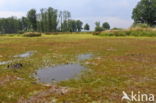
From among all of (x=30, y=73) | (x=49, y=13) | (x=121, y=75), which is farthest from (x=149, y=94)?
(x=49, y=13)

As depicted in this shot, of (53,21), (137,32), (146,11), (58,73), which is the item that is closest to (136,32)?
(137,32)

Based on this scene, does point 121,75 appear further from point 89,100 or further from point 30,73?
point 30,73

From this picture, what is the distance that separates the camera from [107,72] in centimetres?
1552

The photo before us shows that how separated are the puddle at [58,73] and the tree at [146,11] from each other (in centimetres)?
7955

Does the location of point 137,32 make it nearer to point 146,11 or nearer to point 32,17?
point 146,11

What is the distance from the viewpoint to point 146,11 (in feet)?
296

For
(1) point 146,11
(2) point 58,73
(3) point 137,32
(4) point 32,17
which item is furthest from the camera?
(4) point 32,17

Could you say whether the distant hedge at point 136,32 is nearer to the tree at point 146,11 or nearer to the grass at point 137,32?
the grass at point 137,32

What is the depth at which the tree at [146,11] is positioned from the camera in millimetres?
89312

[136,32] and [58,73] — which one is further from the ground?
[136,32]

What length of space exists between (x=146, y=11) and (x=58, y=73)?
8299cm

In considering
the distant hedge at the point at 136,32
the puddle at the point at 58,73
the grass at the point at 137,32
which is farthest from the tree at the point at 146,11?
the puddle at the point at 58,73

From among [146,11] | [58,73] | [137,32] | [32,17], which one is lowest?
[58,73]

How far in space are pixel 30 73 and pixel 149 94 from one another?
9417 millimetres
